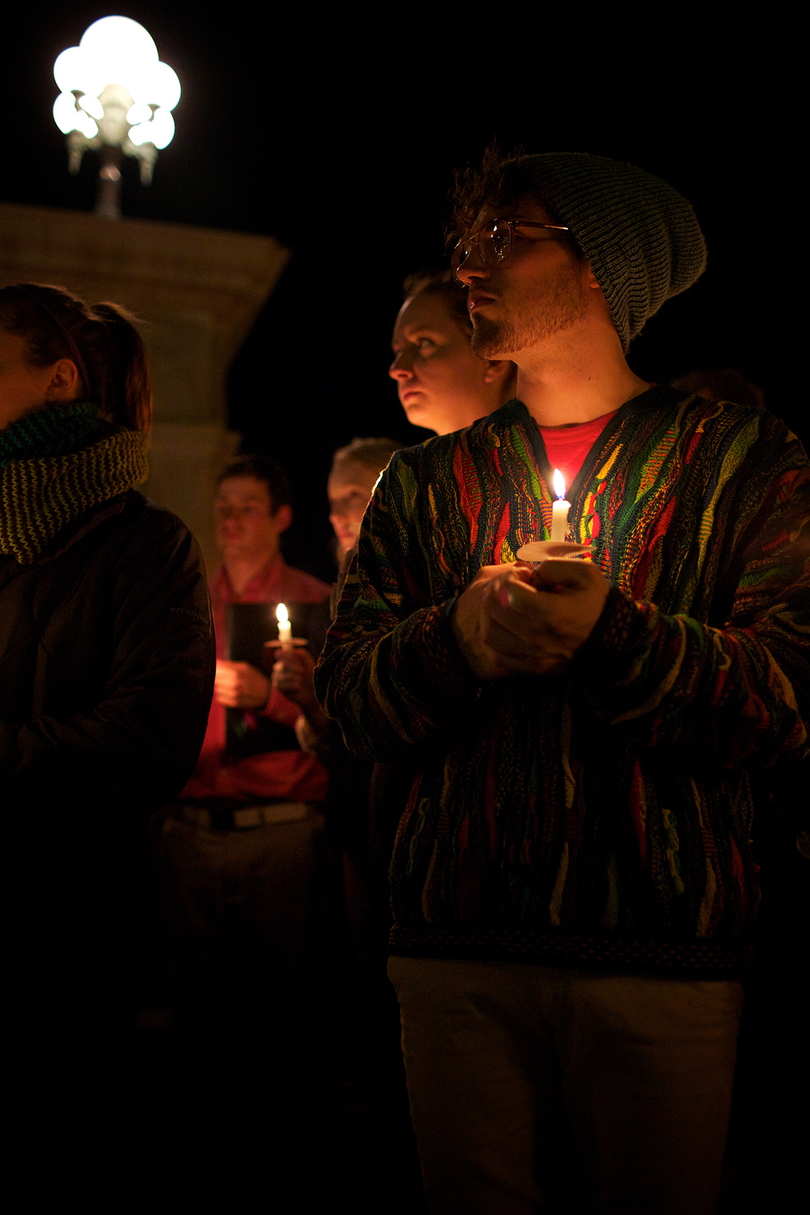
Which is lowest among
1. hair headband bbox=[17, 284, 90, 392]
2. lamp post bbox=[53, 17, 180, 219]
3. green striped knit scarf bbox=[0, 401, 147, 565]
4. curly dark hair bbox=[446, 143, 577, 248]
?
green striped knit scarf bbox=[0, 401, 147, 565]

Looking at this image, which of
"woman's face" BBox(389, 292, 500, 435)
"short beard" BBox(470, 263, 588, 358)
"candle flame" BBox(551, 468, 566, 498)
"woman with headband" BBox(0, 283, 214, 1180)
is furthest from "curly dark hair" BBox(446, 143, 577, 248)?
"woman with headband" BBox(0, 283, 214, 1180)

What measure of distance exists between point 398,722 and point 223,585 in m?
2.66

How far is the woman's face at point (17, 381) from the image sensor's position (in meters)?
2.01

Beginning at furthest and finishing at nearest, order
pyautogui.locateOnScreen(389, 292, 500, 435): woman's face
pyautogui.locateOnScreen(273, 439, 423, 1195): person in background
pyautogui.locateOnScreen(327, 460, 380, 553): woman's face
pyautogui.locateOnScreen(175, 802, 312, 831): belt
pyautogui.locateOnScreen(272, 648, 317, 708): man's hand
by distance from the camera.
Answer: pyautogui.locateOnScreen(327, 460, 380, 553): woman's face
pyautogui.locateOnScreen(175, 802, 312, 831): belt
pyautogui.locateOnScreen(272, 648, 317, 708): man's hand
pyautogui.locateOnScreen(389, 292, 500, 435): woman's face
pyautogui.locateOnScreen(273, 439, 423, 1195): person in background

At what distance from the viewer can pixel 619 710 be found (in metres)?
1.29

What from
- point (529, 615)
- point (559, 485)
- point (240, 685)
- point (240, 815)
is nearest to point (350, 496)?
point (240, 685)

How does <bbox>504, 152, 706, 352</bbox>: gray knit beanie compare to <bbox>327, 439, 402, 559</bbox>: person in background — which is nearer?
<bbox>504, 152, 706, 352</bbox>: gray knit beanie

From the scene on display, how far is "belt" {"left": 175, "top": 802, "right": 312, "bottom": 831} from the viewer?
3320 millimetres

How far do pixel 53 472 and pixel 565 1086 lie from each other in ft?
4.82

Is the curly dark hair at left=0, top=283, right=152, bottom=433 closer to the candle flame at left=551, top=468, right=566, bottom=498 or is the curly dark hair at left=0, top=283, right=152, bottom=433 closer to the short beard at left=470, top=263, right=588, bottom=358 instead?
the short beard at left=470, top=263, right=588, bottom=358

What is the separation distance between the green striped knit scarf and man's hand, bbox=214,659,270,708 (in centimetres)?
114

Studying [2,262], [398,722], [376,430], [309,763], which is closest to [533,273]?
[398,722]

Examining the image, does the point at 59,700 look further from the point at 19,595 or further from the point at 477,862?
the point at 477,862

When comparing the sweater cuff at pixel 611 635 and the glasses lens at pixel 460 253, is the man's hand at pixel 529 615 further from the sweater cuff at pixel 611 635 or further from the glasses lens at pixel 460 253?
the glasses lens at pixel 460 253
